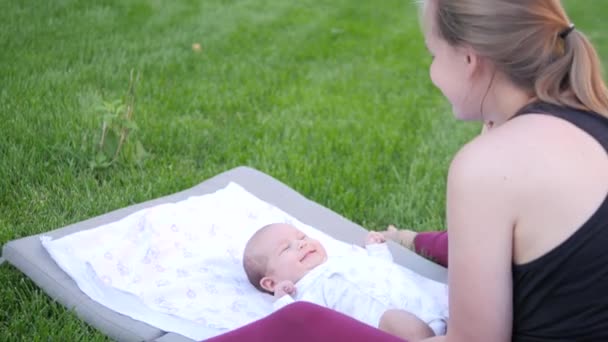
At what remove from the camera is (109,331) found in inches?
98.3

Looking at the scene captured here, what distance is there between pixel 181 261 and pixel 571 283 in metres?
1.51

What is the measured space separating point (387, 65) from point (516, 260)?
3.89 meters

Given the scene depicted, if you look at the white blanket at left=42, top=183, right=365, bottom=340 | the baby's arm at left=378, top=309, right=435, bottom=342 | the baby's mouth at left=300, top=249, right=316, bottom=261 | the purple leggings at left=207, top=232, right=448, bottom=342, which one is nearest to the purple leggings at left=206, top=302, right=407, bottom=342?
the purple leggings at left=207, top=232, right=448, bottom=342

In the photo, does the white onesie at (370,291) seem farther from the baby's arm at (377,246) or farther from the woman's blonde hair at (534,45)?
the woman's blonde hair at (534,45)

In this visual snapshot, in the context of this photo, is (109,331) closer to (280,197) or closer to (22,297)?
(22,297)

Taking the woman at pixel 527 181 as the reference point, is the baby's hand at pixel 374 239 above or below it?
below

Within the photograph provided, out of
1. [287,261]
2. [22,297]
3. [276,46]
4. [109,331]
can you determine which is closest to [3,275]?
[22,297]

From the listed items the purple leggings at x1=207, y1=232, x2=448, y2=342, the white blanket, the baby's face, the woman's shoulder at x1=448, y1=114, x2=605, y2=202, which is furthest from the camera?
the baby's face

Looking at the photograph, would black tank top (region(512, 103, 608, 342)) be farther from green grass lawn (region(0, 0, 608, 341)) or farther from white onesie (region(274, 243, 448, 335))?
green grass lawn (region(0, 0, 608, 341))

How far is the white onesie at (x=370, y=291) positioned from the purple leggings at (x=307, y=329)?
0.38 metres

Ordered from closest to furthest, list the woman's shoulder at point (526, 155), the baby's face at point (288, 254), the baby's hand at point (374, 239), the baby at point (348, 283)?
the woman's shoulder at point (526, 155) → the baby at point (348, 283) → the baby's face at point (288, 254) → the baby's hand at point (374, 239)

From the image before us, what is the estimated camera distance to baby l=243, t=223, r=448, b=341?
2445 millimetres

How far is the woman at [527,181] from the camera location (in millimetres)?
1732

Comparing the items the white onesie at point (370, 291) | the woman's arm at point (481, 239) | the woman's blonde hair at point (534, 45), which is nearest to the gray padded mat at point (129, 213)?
the white onesie at point (370, 291)
